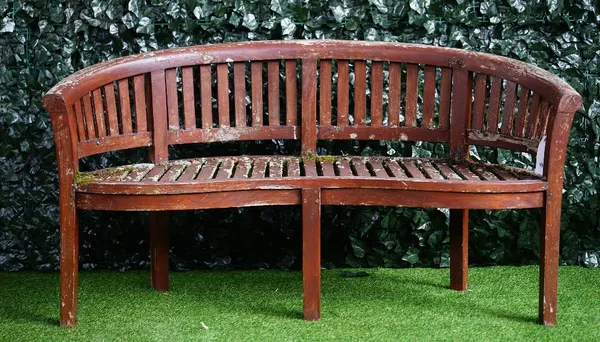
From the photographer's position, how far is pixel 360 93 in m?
4.11

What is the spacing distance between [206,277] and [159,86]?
3.03 feet

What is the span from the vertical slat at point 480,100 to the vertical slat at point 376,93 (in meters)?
0.41

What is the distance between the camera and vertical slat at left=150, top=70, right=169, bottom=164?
Answer: 3.94 m

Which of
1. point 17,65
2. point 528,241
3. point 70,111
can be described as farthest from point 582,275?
point 17,65

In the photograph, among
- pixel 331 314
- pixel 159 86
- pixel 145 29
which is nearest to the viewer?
pixel 331 314

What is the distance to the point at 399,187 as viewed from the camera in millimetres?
3461

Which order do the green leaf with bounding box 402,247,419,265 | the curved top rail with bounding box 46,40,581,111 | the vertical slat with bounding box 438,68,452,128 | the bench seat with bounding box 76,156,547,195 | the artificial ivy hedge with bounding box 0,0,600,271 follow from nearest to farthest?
the bench seat with bounding box 76,156,547,195 → the curved top rail with bounding box 46,40,581,111 → the vertical slat with bounding box 438,68,452,128 → the artificial ivy hedge with bounding box 0,0,600,271 → the green leaf with bounding box 402,247,419,265

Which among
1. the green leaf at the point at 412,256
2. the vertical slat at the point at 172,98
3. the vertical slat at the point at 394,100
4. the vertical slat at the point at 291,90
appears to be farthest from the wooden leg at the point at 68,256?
the green leaf at the point at 412,256

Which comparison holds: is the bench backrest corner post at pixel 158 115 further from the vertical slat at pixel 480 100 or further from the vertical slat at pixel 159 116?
the vertical slat at pixel 480 100

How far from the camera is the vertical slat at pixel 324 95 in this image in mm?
4098

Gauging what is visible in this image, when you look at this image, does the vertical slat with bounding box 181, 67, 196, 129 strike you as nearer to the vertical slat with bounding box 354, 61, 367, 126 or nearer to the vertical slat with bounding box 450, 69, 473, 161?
the vertical slat with bounding box 354, 61, 367, 126

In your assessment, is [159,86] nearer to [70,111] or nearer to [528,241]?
[70,111]

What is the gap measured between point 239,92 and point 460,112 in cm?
94

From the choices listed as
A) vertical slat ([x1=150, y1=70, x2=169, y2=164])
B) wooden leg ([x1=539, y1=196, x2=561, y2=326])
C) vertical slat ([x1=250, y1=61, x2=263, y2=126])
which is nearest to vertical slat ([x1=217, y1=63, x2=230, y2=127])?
vertical slat ([x1=250, y1=61, x2=263, y2=126])
